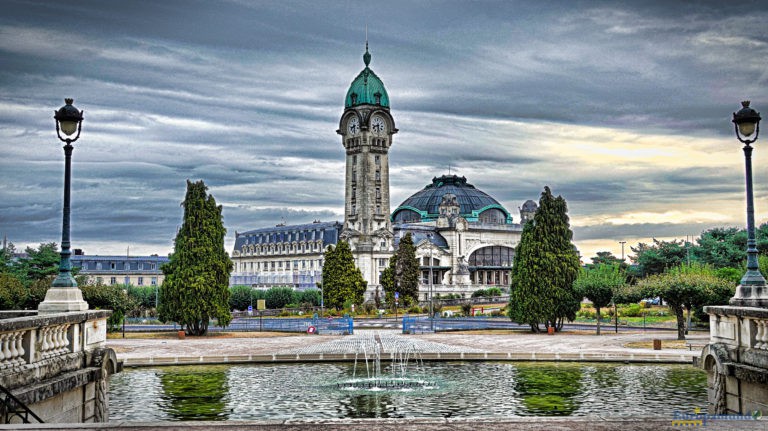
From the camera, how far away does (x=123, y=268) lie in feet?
468

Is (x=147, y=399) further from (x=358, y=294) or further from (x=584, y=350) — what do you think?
(x=358, y=294)

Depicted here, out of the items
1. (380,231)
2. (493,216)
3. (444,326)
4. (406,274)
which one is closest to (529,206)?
(493,216)

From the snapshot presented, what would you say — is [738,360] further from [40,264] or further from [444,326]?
[40,264]

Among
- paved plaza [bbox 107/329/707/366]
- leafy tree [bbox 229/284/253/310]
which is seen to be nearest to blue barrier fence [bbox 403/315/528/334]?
paved plaza [bbox 107/329/707/366]

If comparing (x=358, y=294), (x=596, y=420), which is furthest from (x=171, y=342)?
(x=358, y=294)

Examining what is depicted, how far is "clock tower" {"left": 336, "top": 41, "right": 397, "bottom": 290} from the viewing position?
123m

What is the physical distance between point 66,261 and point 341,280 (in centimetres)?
7811

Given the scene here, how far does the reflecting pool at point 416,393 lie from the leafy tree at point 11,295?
452 inches

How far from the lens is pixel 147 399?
79.6 ft

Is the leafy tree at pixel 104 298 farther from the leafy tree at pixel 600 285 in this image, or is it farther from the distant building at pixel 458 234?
the distant building at pixel 458 234

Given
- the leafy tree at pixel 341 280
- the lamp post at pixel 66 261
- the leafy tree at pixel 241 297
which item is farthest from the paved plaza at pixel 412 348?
the leafy tree at pixel 241 297

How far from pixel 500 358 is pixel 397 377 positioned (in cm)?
771

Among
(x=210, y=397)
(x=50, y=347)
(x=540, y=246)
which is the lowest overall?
(x=210, y=397)

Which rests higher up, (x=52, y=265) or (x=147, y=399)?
(x=52, y=265)
